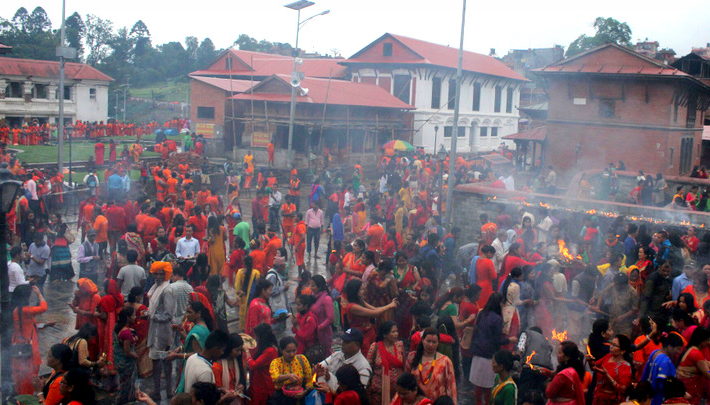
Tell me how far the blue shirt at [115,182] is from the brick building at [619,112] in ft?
60.1

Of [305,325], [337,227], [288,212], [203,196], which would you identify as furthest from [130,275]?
[203,196]

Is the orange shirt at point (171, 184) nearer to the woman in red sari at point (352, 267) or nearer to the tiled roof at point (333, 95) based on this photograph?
the woman in red sari at point (352, 267)

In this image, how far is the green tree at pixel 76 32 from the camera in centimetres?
7537

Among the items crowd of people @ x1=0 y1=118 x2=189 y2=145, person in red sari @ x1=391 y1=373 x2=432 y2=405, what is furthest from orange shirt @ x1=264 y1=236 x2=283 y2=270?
crowd of people @ x1=0 y1=118 x2=189 y2=145

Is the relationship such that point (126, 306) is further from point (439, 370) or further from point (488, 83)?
point (488, 83)

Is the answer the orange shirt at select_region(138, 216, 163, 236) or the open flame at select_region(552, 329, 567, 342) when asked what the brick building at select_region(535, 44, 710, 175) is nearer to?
the open flame at select_region(552, 329, 567, 342)

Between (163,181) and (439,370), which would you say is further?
(163,181)

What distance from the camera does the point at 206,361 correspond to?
16.9 feet

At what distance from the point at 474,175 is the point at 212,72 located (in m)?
26.4

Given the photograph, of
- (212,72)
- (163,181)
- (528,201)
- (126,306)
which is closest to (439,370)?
(126,306)

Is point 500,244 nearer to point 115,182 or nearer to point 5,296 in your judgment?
point 5,296

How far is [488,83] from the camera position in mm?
48406

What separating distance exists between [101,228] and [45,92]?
36.5 m

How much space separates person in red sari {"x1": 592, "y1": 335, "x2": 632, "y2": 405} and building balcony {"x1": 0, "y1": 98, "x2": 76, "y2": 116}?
144ft
